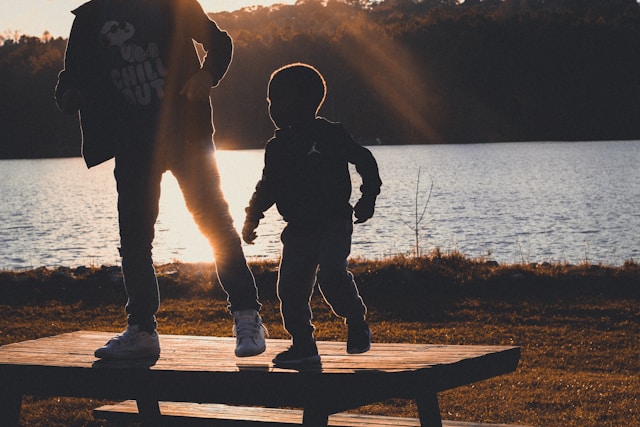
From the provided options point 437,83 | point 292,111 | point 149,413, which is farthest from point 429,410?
point 437,83

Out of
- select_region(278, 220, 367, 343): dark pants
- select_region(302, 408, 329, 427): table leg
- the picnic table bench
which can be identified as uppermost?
select_region(278, 220, 367, 343): dark pants

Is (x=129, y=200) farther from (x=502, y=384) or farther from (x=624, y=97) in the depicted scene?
(x=624, y=97)

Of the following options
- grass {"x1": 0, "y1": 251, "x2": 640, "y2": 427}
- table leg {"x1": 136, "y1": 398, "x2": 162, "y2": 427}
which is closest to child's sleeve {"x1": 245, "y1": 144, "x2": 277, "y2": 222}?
table leg {"x1": 136, "y1": 398, "x2": 162, "y2": 427}

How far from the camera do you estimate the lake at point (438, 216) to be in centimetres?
2556

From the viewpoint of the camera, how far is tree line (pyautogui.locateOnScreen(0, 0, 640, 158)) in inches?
4373

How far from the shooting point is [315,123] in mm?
4363

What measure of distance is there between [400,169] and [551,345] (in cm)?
5708

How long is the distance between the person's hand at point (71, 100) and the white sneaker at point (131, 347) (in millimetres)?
1169

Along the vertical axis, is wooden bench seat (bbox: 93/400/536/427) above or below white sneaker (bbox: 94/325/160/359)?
below

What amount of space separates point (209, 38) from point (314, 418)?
7.06ft

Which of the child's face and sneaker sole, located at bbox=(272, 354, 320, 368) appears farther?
the child's face

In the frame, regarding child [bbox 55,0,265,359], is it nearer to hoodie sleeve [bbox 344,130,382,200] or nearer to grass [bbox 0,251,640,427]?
hoodie sleeve [bbox 344,130,382,200]

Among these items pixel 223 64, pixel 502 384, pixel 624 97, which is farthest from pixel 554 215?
pixel 624 97

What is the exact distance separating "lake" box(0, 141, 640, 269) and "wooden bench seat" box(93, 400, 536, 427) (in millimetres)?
8035
